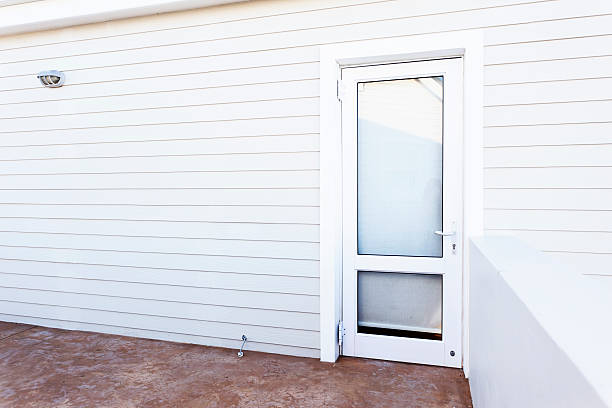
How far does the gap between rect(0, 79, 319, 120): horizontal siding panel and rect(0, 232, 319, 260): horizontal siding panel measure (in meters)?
1.06

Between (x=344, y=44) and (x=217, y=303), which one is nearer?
(x=344, y=44)

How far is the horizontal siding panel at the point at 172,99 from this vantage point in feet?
9.64

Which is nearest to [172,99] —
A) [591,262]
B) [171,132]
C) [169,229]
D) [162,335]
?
[171,132]

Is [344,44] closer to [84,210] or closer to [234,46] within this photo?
[234,46]

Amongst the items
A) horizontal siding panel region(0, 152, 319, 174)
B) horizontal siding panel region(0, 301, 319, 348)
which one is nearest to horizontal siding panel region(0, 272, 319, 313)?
horizontal siding panel region(0, 301, 319, 348)

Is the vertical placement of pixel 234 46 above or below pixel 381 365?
above

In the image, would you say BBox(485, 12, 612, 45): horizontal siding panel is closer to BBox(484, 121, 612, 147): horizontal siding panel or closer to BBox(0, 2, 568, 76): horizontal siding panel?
BBox(0, 2, 568, 76): horizontal siding panel

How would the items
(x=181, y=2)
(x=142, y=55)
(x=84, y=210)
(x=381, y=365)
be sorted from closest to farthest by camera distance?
1. (x=381, y=365)
2. (x=181, y=2)
3. (x=142, y=55)
4. (x=84, y=210)

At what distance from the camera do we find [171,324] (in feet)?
10.9

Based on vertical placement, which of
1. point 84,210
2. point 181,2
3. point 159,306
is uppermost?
point 181,2

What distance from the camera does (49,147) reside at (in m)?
3.58

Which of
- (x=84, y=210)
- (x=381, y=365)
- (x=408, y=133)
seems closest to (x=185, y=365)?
(x=381, y=365)

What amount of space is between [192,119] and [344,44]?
1.27 m

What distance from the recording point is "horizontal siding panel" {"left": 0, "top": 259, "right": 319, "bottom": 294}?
3004mm
